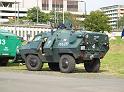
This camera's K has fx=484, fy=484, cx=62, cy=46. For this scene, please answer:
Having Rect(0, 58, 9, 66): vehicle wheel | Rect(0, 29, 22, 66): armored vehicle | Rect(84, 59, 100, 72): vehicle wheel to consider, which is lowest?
Rect(0, 58, 9, 66): vehicle wheel

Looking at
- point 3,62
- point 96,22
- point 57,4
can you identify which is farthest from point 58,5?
point 3,62

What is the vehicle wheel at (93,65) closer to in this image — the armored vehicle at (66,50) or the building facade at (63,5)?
the armored vehicle at (66,50)

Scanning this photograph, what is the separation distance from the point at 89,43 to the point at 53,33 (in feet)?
6.50

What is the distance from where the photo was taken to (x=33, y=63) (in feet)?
73.8

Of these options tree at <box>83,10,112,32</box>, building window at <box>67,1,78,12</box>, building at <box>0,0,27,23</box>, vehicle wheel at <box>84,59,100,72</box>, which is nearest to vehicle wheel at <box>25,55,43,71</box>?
vehicle wheel at <box>84,59,100,72</box>

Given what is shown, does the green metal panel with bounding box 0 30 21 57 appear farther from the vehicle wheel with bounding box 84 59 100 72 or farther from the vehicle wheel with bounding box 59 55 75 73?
the vehicle wheel with bounding box 59 55 75 73

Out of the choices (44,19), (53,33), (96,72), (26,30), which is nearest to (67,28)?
(53,33)

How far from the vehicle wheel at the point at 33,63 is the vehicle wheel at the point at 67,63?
149 centimetres

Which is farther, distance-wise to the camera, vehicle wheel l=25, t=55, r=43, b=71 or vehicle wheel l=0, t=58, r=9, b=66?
vehicle wheel l=0, t=58, r=9, b=66

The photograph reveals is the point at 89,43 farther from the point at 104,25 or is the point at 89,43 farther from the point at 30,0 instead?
the point at 30,0

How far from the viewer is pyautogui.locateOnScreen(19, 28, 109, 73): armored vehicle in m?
20.7

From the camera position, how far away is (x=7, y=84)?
15188 millimetres

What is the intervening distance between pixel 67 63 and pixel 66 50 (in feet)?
1.86

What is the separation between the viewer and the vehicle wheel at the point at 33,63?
22375 mm
